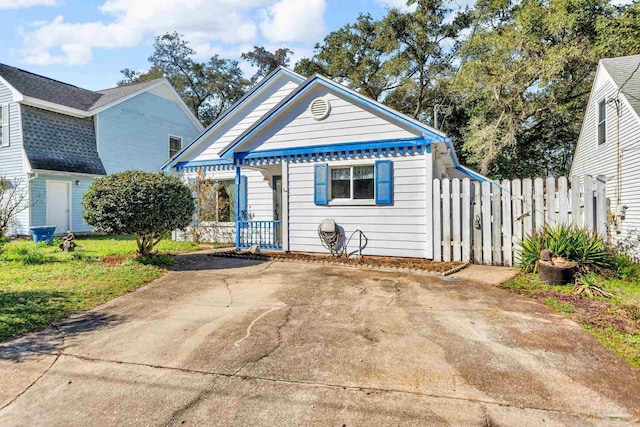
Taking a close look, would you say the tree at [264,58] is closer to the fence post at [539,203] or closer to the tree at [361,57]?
the tree at [361,57]

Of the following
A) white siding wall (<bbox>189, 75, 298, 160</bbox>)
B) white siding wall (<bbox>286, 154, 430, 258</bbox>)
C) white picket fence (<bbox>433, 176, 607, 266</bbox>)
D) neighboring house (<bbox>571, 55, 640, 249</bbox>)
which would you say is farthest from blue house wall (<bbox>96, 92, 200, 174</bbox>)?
neighboring house (<bbox>571, 55, 640, 249</bbox>)

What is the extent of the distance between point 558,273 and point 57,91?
841 inches

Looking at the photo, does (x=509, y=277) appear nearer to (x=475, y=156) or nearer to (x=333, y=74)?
(x=475, y=156)

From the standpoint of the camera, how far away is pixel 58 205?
16047mm

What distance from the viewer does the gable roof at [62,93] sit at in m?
15.5

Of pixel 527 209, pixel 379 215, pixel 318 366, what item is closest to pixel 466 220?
pixel 527 209

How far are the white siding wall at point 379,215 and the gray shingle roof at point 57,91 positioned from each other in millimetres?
13493

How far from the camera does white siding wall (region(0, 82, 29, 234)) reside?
14.9m

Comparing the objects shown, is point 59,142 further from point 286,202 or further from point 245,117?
point 286,202

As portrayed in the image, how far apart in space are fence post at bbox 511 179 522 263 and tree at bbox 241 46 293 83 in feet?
96.1

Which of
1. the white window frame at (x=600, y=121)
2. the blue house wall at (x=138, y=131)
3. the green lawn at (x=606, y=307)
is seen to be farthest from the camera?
the blue house wall at (x=138, y=131)

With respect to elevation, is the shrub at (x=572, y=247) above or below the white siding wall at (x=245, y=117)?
below

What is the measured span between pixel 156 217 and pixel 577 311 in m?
8.09

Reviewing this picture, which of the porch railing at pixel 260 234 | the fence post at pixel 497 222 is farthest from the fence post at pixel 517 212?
the porch railing at pixel 260 234
